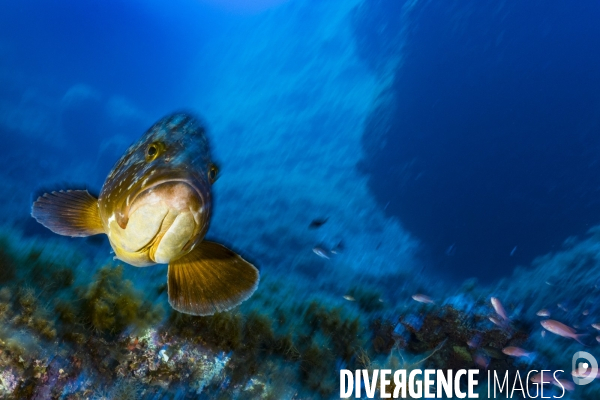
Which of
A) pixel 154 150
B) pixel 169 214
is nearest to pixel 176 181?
pixel 169 214

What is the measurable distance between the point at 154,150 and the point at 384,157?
28.3 m

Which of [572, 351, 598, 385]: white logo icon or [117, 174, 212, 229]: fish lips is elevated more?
[572, 351, 598, 385]: white logo icon

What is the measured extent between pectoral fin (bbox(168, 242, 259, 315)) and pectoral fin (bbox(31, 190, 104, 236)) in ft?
2.96

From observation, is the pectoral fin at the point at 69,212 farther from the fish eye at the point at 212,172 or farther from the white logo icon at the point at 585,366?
the white logo icon at the point at 585,366

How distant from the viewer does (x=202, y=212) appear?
2.21m

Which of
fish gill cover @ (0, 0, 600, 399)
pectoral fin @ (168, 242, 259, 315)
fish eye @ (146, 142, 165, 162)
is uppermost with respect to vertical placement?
fish gill cover @ (0, 0, 600, 399)

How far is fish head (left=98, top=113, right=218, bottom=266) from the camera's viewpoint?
6.80ft

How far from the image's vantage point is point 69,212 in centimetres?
318

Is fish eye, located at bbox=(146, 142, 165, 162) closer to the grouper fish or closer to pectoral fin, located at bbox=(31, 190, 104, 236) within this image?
the grouper fish

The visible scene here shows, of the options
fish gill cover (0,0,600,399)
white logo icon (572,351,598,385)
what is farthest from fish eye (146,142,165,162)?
white logo icon (572,351,598,385)

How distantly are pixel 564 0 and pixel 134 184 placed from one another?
3181 cm

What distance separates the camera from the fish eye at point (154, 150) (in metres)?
2.52

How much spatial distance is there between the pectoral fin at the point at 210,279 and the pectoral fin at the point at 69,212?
2.96 feet

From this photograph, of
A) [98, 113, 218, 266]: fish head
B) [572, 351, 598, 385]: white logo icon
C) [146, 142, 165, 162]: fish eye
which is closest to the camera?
[98, 113, 218, 266]: fish head
